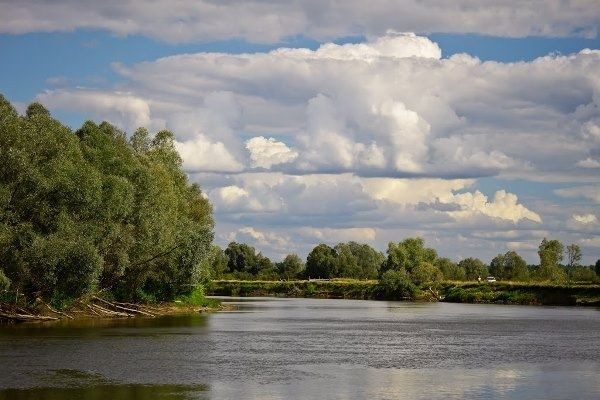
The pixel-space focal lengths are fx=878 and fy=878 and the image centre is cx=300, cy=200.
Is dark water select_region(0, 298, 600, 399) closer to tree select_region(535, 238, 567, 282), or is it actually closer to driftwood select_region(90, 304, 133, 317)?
driftwood select_region(90, 304, 133, 317)

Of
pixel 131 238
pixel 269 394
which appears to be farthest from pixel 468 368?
pixel 131 238

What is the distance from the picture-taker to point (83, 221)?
75688 millimetres

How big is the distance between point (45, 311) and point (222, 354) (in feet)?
109

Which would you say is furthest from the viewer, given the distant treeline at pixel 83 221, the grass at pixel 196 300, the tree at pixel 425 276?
the tree at pixel 425 276

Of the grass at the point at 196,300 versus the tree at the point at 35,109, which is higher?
the tree at the point at 35,109

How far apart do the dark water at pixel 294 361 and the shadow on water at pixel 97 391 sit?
0.15ft

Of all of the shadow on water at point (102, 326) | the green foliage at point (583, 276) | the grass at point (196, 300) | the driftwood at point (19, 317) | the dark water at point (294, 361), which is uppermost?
the green foliage at point (583, 276)

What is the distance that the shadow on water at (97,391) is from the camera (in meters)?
35.1

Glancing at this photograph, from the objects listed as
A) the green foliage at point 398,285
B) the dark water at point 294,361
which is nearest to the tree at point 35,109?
the dark water at point 294,361

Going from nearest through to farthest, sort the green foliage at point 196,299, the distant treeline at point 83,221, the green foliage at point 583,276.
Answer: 1. the distant treeline at point 83,221
2. the green foliage at point 196,299
3. the green foliage at point 583,276

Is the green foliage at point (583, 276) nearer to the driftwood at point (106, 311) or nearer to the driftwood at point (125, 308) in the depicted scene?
the driftwood at point (125, 308)

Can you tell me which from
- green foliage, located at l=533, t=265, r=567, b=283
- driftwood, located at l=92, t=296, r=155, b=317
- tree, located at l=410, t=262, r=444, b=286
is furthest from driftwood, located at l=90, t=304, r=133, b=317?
green foliage, located at l=533, t=265, r=567, b=283

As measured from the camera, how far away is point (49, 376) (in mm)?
41125

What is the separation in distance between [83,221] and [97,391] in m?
40.7
